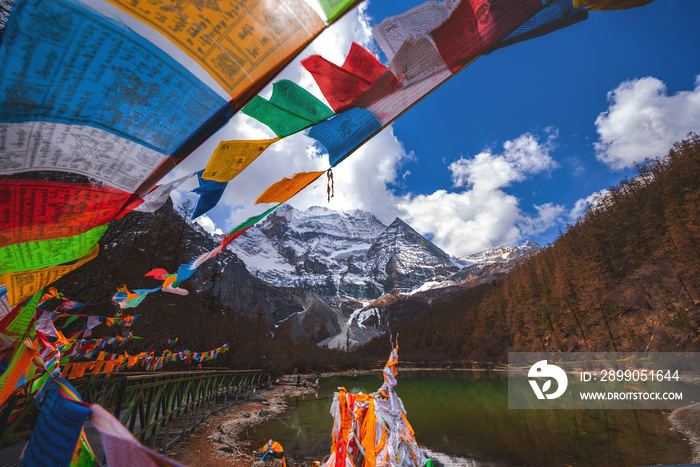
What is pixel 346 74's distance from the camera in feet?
6.40

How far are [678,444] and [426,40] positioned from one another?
14456 millimetres

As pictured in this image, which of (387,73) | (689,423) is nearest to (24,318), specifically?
(387,73)

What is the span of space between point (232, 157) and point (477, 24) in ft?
5.37

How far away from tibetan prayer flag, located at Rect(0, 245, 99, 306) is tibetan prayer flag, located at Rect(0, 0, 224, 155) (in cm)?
77

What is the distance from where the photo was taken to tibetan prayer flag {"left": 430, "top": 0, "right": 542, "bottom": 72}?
5.60ft

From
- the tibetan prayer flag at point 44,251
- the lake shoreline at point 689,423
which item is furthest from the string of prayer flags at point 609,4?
A: the lake shoreline at point 689,423

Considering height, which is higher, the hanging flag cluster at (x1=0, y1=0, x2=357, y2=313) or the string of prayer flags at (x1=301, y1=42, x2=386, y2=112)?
the string of prayer flags at (x1=301, y1=42, x2=386, y2=112)

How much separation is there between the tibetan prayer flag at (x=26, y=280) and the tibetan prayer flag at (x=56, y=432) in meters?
0.96

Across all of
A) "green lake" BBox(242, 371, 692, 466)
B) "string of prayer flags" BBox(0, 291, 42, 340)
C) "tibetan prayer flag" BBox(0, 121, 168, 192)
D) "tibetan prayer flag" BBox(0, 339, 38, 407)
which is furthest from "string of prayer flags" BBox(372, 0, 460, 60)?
"green lake" BBox(242, 371, 692, 466)

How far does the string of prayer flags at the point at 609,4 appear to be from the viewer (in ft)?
5.35

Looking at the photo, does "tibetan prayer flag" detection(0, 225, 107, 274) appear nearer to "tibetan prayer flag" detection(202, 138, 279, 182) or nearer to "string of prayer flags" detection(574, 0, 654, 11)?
"tibetan prayer flag" detection(202, 138, 279, 182)

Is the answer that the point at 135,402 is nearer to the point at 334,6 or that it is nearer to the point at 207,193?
the point at 207,193

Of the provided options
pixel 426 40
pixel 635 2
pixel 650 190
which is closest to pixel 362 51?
pixel 426 40

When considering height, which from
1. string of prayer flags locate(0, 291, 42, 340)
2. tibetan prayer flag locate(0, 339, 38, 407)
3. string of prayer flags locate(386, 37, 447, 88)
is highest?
string of prayer flags locate(386, 37, 447, 88)
